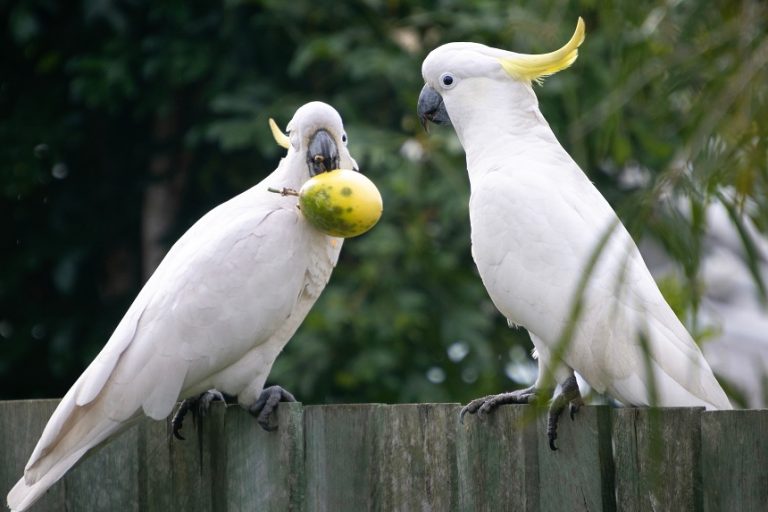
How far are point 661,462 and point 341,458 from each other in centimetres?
66

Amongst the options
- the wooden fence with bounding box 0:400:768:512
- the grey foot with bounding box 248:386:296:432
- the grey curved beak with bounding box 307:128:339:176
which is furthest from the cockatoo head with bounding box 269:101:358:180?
the wooden fence with bounding box 0:400:768:512

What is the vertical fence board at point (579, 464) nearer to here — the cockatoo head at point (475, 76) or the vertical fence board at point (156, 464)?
the vertical fence board at point (156, 464)

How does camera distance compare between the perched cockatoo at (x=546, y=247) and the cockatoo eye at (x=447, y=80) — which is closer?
the perched cockatoo at (x=546, y=247)

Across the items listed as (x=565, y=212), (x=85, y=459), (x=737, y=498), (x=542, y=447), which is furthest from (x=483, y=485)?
(x=85, y=459)

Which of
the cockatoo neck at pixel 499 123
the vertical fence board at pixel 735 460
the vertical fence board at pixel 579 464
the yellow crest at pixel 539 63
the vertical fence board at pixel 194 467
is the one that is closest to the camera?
the vertical fence board at pixel 735 460

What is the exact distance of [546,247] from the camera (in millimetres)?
2510

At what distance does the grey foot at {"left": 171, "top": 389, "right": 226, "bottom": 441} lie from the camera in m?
2.47

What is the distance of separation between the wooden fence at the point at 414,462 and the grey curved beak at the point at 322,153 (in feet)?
2.46

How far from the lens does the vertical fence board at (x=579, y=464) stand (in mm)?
1901

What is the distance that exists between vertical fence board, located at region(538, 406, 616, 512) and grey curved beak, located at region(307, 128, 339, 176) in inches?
46.0

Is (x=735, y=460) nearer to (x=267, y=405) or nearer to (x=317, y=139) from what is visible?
(x=267, y=405)

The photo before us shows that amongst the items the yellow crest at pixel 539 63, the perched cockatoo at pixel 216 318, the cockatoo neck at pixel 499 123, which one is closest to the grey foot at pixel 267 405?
the perched cockatoo at pixel 216 318

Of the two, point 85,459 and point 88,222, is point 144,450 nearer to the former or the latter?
point 85,459


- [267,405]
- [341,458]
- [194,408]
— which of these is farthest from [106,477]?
[341,458]
